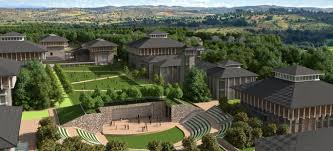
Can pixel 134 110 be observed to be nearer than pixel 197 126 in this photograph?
No

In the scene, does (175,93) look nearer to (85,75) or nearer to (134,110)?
(134,110)

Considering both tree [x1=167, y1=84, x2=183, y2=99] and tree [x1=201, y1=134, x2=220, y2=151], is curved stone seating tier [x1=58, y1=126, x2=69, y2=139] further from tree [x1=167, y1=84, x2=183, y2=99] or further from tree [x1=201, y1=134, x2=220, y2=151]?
tree [x1=167, y1=84, x2=183, y2=99]

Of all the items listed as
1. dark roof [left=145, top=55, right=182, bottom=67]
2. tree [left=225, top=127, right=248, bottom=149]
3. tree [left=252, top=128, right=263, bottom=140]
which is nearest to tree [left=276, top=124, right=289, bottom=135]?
tree [left=252, top=128, right=263, bottom=140]

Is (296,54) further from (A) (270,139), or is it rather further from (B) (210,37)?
(A) (270,139)

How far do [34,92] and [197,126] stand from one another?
836 inches

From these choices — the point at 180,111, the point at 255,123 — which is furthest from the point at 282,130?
the point at 180,111

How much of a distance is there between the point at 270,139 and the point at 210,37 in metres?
92.0

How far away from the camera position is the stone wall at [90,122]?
46875mm

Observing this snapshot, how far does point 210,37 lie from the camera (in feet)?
392

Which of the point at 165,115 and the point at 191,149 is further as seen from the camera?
the point at 165,115

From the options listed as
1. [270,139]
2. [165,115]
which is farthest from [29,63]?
[270,139]

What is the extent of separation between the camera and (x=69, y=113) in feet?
162

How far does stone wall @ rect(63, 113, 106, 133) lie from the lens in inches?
1845

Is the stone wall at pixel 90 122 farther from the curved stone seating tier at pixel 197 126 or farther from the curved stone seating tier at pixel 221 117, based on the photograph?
the curved stone seating tier at pixel 221 117
